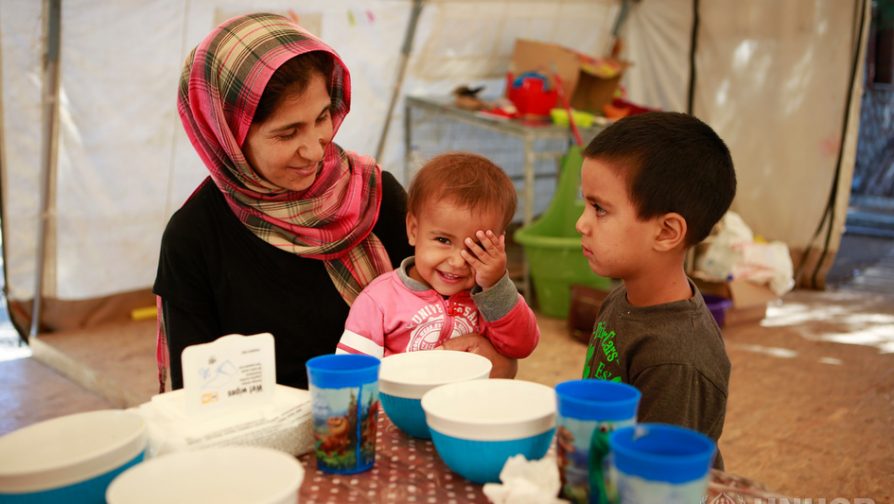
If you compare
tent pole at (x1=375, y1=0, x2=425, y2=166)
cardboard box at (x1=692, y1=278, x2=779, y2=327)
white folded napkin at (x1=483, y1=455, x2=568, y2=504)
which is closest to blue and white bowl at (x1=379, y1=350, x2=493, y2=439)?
white folded napkin at (x1=483, y1=455, x2=568, y2=504)

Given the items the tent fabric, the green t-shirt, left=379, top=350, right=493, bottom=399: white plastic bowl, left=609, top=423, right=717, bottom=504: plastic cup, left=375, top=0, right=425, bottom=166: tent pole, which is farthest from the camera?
left=375, top=0, right=425, bottom=166: tent pole

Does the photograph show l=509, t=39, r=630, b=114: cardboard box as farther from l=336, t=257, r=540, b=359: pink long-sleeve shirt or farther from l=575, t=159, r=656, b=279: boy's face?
l=575, t=159, r=656, b=279: boy's face

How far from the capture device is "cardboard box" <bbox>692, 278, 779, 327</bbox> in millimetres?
4867

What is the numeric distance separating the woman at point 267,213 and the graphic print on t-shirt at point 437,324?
52mm

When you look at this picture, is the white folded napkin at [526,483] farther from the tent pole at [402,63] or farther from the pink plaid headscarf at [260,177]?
the tent pole at [402,63]

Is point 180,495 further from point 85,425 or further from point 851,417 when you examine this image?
point 851,417

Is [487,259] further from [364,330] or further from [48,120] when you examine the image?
[48,120]

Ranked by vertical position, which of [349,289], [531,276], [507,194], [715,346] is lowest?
[531,276]

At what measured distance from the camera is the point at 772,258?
5297 mm

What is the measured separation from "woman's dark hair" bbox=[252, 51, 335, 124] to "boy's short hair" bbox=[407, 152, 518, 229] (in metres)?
0.35

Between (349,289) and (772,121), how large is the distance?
15.9 feet

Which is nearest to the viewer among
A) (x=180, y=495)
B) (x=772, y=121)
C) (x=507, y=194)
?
(x=180, y=495)

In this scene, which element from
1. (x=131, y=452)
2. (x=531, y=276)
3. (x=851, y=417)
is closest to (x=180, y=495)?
(x=131, y=452)

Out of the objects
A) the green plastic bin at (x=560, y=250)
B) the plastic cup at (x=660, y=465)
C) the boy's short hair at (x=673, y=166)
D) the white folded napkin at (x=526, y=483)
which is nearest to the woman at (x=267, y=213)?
the boy's short hair at (x=673, y=166)
